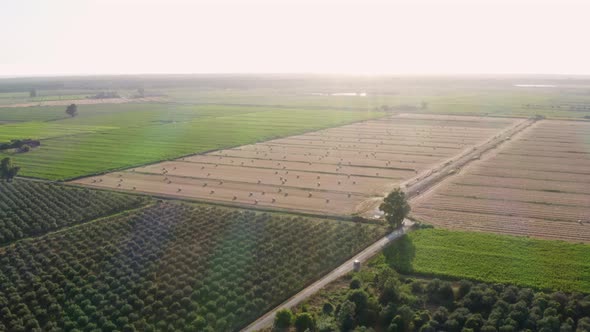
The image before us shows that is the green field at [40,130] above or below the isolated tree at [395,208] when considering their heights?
above

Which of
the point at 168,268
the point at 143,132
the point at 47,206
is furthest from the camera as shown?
the point at 143,132

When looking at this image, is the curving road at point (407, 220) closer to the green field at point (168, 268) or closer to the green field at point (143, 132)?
the green field at point (168, 268)

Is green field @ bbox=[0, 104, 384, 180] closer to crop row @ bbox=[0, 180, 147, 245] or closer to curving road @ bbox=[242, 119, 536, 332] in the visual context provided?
crop row @ bbox=[0, 180, 147, 245]

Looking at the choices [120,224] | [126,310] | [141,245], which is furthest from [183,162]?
[126,310]

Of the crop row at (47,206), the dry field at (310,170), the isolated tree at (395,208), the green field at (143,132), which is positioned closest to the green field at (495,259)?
the isolated tree at (395,208)

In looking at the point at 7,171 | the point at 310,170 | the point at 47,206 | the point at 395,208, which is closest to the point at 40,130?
the point at 7,171

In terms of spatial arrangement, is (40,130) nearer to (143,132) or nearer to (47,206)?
(143,132)
